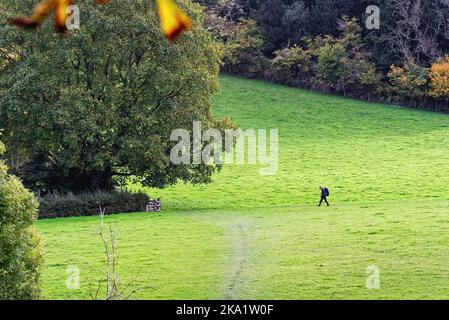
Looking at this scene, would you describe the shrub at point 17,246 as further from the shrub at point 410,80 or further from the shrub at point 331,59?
the shrub at point 331,59

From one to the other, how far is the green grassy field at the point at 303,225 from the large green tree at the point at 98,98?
3.61 metres

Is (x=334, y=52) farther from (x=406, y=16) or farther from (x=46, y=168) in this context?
(x=46, y=168)

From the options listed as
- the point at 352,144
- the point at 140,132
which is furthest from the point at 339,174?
the point at 140,132

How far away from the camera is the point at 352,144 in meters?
60.7

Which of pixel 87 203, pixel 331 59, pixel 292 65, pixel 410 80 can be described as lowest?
pixel 87 203

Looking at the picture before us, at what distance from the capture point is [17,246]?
15812 millimetres

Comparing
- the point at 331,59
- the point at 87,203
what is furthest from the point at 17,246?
the point at 331,59

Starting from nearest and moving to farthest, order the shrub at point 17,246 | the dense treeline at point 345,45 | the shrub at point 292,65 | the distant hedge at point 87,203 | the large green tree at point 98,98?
the shrub at point 17,246
the distant hedge at point 87,203
the large green tree at point 98,98
the dense treeline at point 345,45
the shrub at point 292,65

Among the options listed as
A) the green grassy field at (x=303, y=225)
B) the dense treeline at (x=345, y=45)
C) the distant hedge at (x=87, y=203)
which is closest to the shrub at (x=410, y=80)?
the dense treeline at (x=345, y=45)

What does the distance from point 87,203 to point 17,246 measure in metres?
21.8

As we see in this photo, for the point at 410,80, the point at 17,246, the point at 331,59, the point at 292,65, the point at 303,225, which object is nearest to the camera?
the point at 17,246

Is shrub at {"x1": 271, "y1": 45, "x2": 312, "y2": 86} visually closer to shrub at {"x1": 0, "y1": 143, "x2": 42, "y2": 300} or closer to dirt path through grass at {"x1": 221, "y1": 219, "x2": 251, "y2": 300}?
dirt path through grass at {"x1": 221, "y1": 219, "x2": 251, "y2": 300}

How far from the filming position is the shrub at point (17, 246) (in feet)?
50.8

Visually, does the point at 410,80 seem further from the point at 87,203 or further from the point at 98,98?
the point at 87,203
